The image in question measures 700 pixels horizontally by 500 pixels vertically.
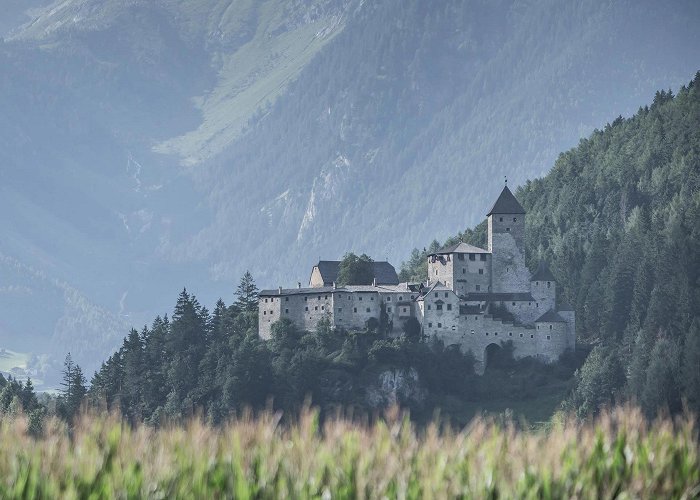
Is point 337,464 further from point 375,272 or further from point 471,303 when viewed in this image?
point 375,272

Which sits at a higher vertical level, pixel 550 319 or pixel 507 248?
pixel 507 248

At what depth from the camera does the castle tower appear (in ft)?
436

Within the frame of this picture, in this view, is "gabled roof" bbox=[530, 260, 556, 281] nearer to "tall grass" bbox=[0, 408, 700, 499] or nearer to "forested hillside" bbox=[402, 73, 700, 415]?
"forested hillside" bbox=[402, 73, 700, 415]

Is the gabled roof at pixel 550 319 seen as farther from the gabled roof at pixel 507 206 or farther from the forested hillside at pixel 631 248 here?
the gabled roof at pixel 507 206

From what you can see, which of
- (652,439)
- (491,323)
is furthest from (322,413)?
(652,439)

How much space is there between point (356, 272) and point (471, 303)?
12052mm

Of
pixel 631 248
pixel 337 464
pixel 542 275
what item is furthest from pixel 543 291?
pixel 337 464

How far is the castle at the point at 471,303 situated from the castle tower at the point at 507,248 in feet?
0.24

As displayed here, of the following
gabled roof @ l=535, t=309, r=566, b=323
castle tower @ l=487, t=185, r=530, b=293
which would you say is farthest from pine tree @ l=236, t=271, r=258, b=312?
gabled roof @ l=535, t=309, r=566, b=323

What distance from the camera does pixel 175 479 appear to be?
47.5m

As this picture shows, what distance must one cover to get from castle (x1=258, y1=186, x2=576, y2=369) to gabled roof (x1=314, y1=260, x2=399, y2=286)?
9.60 feet

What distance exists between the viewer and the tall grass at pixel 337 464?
4688cm

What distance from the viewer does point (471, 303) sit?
131 m

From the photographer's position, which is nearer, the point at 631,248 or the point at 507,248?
the point at 507,248
